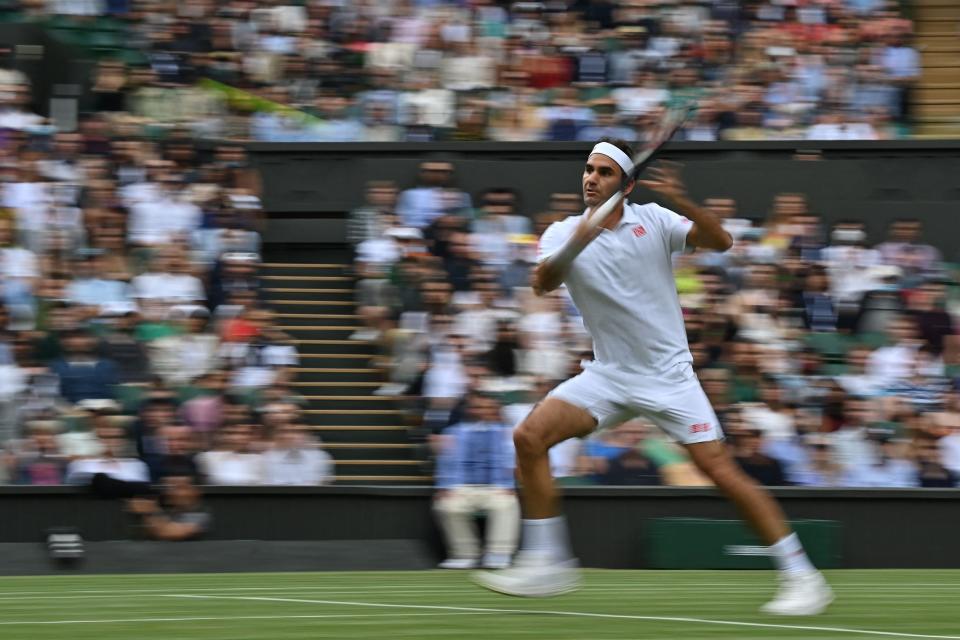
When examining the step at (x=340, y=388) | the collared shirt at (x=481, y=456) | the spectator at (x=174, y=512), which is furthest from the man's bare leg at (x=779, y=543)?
the step at (x=340, y=388)

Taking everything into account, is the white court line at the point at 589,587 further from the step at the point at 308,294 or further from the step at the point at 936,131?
the step at the point at 936,131

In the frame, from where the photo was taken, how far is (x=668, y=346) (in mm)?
6555

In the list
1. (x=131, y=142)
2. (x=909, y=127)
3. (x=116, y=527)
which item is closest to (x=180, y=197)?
(x=131, y=142)

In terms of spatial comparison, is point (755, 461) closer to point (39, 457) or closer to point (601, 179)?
point (39, 457)

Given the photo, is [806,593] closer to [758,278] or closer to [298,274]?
[758,278]

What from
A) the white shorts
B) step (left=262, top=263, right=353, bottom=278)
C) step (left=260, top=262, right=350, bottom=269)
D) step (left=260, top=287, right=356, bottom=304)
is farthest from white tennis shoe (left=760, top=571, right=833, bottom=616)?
step (left=260, top=262, right=350, bottom=269)

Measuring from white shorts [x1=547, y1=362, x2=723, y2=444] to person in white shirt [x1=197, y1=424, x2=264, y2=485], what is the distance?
17.8ft

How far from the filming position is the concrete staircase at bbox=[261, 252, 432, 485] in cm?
1312

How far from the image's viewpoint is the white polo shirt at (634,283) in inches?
255

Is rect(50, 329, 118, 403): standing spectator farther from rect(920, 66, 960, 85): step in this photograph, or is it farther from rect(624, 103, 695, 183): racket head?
rect(920, 66, 960, 85): step

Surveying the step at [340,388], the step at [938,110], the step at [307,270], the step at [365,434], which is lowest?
the step at [365,434]

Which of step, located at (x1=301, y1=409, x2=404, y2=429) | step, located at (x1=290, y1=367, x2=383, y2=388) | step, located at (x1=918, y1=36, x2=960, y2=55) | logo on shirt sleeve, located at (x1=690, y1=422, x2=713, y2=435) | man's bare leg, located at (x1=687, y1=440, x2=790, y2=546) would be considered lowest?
step, located at (x1=301, y1=409, x2=404, y2=429)

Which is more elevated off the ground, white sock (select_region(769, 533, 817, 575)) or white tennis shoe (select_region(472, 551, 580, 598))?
white sock (select_region(769, 533, 817, 575))

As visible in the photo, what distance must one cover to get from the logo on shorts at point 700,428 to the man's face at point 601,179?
1.00m
